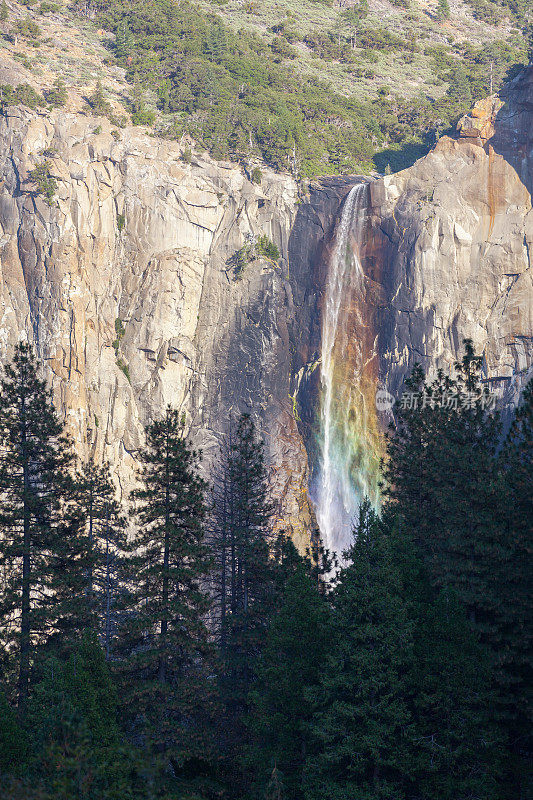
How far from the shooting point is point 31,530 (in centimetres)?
2519

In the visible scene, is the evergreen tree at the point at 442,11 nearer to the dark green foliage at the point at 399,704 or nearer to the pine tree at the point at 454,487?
the pine tree at the point at 454,487

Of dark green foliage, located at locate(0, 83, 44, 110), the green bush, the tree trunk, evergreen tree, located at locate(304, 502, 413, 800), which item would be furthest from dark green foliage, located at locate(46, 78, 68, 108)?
evergreen tree, located at locate(304, 502, 413, 800)

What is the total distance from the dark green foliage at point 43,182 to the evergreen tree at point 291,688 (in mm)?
47736

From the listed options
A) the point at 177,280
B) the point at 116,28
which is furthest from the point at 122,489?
the point at 116,28

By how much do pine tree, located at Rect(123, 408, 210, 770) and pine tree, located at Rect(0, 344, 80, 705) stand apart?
9.02 ft

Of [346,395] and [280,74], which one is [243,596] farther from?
[280,74]

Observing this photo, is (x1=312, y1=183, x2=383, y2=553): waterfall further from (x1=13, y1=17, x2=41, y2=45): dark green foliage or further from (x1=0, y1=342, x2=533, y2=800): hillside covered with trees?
(x1=13, y1=17, x2=41, y2=45): dark green foliage

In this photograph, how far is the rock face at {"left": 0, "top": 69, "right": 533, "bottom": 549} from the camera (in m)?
60.0

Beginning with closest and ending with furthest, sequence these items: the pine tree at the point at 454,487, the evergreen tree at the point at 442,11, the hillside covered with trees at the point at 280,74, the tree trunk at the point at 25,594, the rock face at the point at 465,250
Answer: the pine tree at the point at 454,487 → the tree trunk at the point at 25,594 → the rock face at the point at 465,250 → the hillside covered with trees at the point at 280,74 → the evergreen tree at the point at 442,11

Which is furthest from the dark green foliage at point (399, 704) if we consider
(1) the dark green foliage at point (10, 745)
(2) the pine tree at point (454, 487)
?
(1) the dark green foliage at point (10, 745)

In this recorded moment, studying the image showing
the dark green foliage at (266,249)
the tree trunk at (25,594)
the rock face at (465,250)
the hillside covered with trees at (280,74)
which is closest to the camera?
the tree trunk at (25,594)

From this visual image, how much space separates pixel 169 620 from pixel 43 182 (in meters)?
46.6

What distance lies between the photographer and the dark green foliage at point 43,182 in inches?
2411

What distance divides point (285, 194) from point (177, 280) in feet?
42.1
